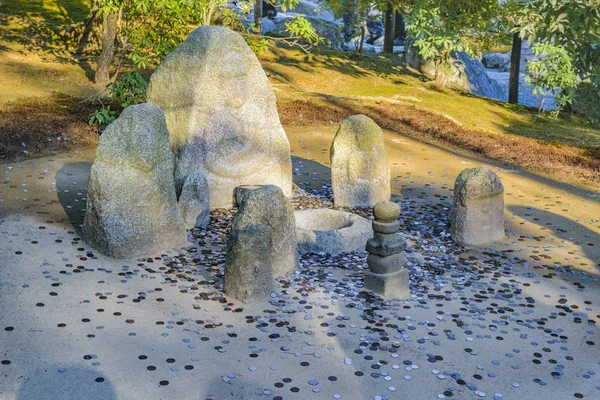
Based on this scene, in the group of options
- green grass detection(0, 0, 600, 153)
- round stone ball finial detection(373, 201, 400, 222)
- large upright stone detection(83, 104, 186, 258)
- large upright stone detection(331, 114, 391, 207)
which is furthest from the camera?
green grass detection(0, 0, 600, 153)

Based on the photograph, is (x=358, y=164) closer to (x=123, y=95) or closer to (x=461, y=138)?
(x=461, y=138)

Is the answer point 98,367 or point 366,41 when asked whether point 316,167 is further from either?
point 366,41

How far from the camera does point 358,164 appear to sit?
14305 mm

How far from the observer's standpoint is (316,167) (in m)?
17.1

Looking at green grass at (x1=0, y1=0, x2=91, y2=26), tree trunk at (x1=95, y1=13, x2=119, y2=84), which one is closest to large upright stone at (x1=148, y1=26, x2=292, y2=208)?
tree trunk at (x1=95, y1=13, x2=119, y2=84)

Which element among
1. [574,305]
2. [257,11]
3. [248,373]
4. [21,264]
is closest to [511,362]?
[574,305]

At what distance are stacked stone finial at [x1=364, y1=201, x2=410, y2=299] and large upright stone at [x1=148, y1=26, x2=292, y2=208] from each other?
174 inches

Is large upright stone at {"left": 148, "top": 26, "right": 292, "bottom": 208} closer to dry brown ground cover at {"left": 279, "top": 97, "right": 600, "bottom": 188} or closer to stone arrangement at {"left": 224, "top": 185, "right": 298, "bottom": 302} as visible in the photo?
stone arrangement at {"left": 224, "top": 185, "right": 298, "bottom": 302}

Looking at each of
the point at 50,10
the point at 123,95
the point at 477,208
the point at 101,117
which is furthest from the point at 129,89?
the point at 50,10

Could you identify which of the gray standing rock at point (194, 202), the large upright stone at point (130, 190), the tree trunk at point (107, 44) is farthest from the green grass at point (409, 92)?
the large upright stone at point (130, 190)

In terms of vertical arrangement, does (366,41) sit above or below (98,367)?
above

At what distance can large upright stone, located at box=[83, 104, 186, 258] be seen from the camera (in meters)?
11.1

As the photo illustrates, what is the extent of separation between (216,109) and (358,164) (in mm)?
2860

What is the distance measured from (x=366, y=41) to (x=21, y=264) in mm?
37316
